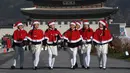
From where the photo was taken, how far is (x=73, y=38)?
17.3m

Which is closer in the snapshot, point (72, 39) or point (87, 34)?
point (72, 39)

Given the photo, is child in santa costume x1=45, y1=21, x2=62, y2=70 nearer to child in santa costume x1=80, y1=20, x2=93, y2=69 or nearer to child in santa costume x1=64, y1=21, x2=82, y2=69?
child in santa costume x1=64, y1=21, x2=82, y2=69

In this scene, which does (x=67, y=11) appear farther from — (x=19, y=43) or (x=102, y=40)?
(x=102, y=40)

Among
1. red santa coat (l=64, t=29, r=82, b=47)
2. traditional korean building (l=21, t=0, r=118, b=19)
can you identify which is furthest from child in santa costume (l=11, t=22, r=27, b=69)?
traditional korean building (l=21, t=0, r=118, b=19)

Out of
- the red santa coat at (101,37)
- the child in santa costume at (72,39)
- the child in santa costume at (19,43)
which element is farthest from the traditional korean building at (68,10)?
the child in santa costume at (19,43)

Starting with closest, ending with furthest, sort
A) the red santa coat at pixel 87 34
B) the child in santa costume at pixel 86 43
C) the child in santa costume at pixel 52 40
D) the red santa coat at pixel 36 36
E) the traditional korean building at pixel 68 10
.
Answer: the red santa coat at pixel 36 36
the child in santa costume at pixel 52 40
the child in santa costume at pixel 86 43
the red santa coat at pixel 87 34
the traditional korean building at pixel 68 10

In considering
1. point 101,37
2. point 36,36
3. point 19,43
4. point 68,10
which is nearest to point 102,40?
point 101,37

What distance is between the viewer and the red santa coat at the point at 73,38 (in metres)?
17.2

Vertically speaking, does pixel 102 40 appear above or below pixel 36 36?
below

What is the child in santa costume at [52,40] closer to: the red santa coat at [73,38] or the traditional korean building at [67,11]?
the red santa coat at [73,38]

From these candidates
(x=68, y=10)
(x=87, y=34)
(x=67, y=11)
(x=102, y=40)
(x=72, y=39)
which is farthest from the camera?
(x=68, y=10)

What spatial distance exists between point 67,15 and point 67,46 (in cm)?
5420

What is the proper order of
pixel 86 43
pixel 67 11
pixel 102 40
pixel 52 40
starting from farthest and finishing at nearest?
pixel 67 11 → pixel 86 43 → pixel 52 40 → pixel 102 40

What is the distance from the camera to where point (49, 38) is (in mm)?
17266
